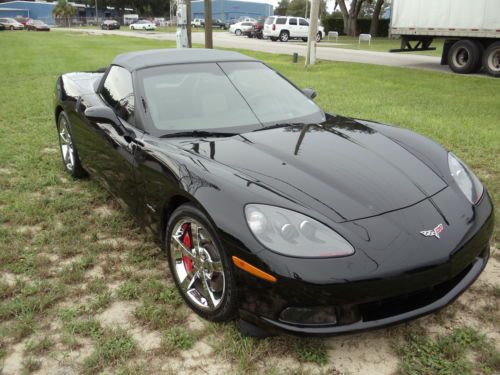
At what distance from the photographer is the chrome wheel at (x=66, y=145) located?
4793mm

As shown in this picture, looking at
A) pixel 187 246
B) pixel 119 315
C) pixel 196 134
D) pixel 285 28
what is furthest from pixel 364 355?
pixel 285 28

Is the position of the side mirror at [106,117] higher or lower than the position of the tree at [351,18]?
lower

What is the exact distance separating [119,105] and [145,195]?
0.94 meters

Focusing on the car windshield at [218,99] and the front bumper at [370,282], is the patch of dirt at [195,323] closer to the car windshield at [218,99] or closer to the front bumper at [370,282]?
the front bumper at [370,282]

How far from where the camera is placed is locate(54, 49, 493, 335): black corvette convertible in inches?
81.5

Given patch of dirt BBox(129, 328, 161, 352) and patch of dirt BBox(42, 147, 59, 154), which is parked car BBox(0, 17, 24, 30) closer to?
patch of dirt BBox(42, 147, 59, 154)

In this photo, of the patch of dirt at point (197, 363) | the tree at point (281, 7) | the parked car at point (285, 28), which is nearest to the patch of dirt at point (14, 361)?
the patch of dirt at point (197, 363)

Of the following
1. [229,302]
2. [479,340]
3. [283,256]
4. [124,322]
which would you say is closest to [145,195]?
[124,322]

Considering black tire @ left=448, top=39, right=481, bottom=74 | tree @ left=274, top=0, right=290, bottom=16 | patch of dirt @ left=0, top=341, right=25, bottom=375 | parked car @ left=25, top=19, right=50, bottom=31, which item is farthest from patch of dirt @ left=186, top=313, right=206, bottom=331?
tree @ left=274, top=0, right=290, bottom=16

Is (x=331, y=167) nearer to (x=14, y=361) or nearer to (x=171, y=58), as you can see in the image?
(x=171, y=58)

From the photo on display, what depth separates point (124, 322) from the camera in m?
2.58

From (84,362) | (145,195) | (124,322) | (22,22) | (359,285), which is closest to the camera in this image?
(359,285)

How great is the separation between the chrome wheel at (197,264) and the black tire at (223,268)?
1 centimetres

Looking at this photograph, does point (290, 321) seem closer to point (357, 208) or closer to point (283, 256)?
point (283, 256)
